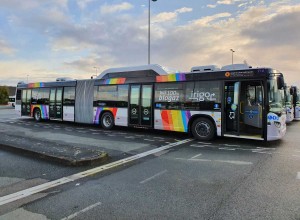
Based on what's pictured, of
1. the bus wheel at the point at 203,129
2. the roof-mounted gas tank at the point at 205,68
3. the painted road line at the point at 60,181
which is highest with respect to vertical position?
the roof-mounted gas tank at the point at 205,68

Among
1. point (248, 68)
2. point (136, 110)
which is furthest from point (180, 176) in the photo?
point (136, 110)

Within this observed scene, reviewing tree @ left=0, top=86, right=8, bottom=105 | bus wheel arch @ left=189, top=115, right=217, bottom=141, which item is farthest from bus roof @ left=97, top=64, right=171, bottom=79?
tree @ left=0, top=86, right=8, bottom=105

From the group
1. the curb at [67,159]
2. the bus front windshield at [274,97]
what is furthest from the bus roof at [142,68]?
the curb at [67,159]

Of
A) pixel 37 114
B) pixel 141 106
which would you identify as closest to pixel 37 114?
pixel 37 114

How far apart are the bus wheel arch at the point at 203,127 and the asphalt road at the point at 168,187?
6.75 feet

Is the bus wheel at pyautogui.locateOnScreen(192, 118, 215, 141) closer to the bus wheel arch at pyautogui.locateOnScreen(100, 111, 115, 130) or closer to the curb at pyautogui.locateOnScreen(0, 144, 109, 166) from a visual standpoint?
the curb at pyautogui.locateOnScreen(0, 144, 109, 166)

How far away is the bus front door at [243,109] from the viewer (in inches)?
401

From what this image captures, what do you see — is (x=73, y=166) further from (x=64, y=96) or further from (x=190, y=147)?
(x=64, y=96)

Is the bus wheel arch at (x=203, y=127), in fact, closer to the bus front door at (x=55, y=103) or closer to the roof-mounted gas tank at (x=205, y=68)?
the roof-mounted gas tank at (x=205, y=68)

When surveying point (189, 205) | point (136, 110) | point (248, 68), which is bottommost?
point (189, 205)

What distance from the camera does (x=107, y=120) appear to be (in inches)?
584

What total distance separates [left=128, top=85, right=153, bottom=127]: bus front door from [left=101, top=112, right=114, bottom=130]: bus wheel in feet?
4.87

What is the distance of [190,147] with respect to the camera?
962 centimetres

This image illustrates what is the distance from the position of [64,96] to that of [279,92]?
1253cm
